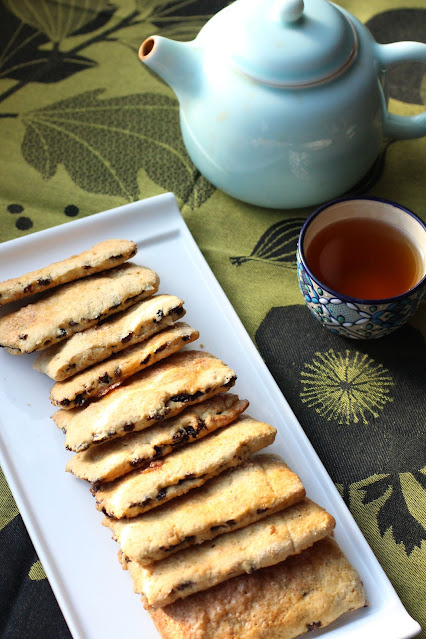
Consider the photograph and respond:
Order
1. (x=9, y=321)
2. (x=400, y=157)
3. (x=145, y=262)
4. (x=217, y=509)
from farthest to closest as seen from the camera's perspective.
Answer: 1. (x=400, y=157)
2. (x=145, y=262)
3. (x=9, y=321)
4. (x=217, y=509)

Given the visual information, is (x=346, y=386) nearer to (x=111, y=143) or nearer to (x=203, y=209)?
(x=203, y=209)

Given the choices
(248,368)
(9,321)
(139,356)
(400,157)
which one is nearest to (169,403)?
(139,356)

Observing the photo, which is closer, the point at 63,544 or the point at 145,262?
the point at 63,544

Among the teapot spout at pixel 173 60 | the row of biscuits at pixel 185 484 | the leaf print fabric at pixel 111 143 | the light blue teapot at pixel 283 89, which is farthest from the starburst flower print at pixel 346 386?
the teapot spout at pixel 173 60

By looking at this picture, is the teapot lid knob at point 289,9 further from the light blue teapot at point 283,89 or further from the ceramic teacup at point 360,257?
the ceramic teacup at point 360,257

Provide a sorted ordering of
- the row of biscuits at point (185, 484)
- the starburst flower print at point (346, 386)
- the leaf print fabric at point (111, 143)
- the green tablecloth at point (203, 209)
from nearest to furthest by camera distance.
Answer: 1. the row of biscuits at point (185, 484)
2. the green tablecloth at point (203, 209)
3. the starburst flower print at point (346, 386)
4. the leaf print fabric at point (111, 143)

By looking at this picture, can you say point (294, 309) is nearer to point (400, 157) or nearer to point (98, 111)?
point (400, 157)

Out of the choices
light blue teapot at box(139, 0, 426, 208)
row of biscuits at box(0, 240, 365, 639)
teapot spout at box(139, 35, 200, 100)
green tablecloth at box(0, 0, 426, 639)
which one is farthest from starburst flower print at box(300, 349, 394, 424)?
teapot spout at box(139, 35, 200, 100)
